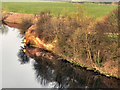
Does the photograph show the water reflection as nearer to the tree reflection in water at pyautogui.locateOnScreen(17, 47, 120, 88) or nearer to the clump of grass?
the clump of grass

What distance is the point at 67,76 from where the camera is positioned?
2730 centimetres

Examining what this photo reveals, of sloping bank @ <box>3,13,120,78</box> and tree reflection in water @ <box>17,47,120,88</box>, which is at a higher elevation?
sloping bank @ <box>3,13,120,78</box>

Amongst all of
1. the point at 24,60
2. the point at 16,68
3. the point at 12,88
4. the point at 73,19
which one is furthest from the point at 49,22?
the point at 12,88

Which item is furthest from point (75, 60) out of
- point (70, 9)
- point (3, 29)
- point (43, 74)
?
point (70, 9)

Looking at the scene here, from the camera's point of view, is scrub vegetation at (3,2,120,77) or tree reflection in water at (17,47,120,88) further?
scrub vegetation at (3,2,120,77)

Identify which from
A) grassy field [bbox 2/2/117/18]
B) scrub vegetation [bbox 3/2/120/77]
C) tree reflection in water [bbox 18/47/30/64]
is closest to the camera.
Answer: scrub vegetation [bbox 3/2/120/77]

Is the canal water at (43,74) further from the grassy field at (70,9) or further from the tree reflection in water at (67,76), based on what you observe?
the grassy field at (70,9)

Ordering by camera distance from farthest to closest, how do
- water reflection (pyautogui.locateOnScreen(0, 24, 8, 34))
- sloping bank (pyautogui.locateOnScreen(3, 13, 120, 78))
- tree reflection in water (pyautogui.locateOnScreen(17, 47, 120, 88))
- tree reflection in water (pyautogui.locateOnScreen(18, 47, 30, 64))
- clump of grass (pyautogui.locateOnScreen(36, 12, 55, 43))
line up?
1. water reflection (pyautogui.locateOnScreen(0, 24, 8, 34))
2. clump of grass (pyautogui.locateOnScreen(36, 12, 55, 43))
3. tree reflection in water (pyautogui.locateOnScreen(18, 47, 30, 64))
4. sloping bank (pyautogui.locateOnScreen(3, 13, 120, 78))
5. tree reflection in water (pyautogui.locateOnScreen(17, 47, 120, 88))

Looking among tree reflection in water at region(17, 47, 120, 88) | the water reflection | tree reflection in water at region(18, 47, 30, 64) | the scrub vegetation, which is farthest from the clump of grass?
the water reflection

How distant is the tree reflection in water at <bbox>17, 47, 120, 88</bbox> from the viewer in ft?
83.0

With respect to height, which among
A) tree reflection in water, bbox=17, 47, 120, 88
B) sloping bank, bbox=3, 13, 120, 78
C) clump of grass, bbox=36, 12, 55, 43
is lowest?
tree reflection in water, bbox=17, 47, 120, 88

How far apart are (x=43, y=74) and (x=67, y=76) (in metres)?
3.03

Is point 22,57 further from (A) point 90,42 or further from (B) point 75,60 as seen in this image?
(A) point 90,42

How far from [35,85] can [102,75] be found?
820 centimetres
